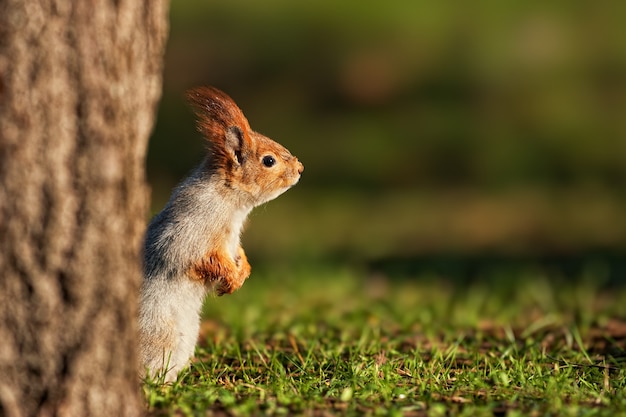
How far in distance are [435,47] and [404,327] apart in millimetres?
8759

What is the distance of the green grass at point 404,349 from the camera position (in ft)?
11.1

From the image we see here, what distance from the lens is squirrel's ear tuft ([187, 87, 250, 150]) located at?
12.9 ft

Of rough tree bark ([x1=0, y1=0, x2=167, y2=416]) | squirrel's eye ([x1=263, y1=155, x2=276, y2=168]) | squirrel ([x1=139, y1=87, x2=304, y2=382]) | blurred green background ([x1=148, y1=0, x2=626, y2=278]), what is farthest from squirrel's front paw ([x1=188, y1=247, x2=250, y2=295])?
blurred green background ([x1=148, y1=0, x2=626, y2=278])

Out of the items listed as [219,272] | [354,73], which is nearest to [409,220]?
[354,73]

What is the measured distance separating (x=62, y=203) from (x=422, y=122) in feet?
31.1

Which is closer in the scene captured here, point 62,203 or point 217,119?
point 62,203

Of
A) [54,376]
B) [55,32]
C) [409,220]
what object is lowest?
[409,220]

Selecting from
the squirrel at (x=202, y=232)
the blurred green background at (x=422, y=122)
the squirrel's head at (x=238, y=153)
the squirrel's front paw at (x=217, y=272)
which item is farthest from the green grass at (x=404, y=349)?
the blurred green background at (x=422, y=122)

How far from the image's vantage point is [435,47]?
524 inches

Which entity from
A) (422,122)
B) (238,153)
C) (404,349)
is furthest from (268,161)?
(422,122)

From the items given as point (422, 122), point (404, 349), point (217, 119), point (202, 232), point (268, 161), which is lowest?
point (404, 349)

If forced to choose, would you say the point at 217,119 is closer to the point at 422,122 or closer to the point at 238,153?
the point at 238,153

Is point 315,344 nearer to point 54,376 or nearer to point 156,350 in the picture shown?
point 156,350

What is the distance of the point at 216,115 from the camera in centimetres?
402
